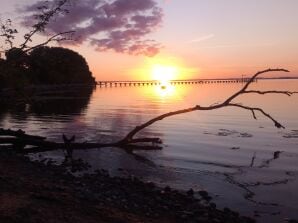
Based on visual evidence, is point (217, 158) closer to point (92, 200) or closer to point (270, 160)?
point (270, 160)

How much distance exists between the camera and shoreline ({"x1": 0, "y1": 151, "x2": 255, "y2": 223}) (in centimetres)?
1058

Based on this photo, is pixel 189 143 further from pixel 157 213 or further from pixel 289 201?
pixel 157 213

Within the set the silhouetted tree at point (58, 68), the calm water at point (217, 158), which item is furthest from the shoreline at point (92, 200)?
the silhouetted tree at point (58, 68)

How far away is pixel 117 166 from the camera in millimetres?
21422

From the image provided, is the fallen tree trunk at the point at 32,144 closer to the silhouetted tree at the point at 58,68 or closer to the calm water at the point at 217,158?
the calm water at the point at 217,158

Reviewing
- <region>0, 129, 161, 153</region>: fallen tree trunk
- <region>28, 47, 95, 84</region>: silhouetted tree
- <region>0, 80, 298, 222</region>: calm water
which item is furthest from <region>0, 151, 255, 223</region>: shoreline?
<region>28, 47, 95, 84</region>: silhouetted tree

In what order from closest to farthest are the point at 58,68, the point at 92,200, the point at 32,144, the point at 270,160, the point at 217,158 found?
the point at 92,200
the point at 270,160
the point at 32,144
the point at 217,158
the point at 58,68

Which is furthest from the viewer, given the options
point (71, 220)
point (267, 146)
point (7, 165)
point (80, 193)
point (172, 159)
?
point (267, 146)

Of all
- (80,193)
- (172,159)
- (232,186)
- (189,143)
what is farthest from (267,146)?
(80,193)

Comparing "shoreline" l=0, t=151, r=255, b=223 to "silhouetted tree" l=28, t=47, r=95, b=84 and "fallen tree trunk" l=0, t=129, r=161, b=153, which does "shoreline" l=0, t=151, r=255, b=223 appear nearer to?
"fallen tree trunk" l=0, t=129, r=161, b=153

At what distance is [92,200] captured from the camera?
41.8 ft

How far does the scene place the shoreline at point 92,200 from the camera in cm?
1058

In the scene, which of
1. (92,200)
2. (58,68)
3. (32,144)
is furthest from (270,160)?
(58,68)

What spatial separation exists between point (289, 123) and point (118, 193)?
3029 centimetres
